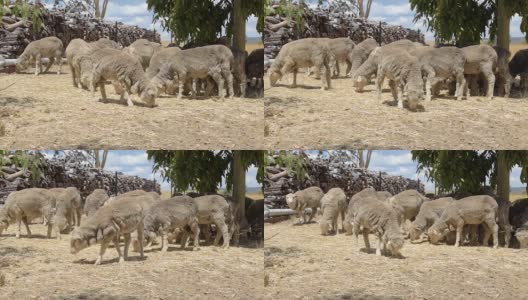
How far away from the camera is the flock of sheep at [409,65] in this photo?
779cm

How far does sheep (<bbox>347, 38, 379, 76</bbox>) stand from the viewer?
790 centimetres

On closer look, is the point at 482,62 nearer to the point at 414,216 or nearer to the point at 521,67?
the point at 521,67

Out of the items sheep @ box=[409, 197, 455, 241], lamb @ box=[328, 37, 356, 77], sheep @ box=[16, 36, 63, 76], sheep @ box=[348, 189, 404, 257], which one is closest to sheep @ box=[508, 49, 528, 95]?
sheep @ box=[409, 197, 455, 241]

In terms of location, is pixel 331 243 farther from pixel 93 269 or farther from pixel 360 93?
pixel 93 269

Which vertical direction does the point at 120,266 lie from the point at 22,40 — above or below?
below

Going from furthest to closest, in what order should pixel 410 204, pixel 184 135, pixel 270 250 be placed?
pixel 410 204 → pixel 270 250 → pixel 184 135

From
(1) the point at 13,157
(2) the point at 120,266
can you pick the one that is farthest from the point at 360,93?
(1) the point at 13,157

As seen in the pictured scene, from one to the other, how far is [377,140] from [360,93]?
1.81 ft

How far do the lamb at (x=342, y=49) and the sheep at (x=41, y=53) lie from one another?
266cm

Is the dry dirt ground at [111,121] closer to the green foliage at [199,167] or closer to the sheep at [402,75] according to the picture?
the green foliage at [199,167]

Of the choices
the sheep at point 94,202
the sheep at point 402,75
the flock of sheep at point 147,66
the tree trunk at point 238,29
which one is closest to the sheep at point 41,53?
the flock of sheep at point 147,66

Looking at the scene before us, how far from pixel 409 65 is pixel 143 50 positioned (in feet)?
8.76

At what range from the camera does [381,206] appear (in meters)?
8.16

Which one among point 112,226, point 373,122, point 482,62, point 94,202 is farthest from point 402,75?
point 94,202
